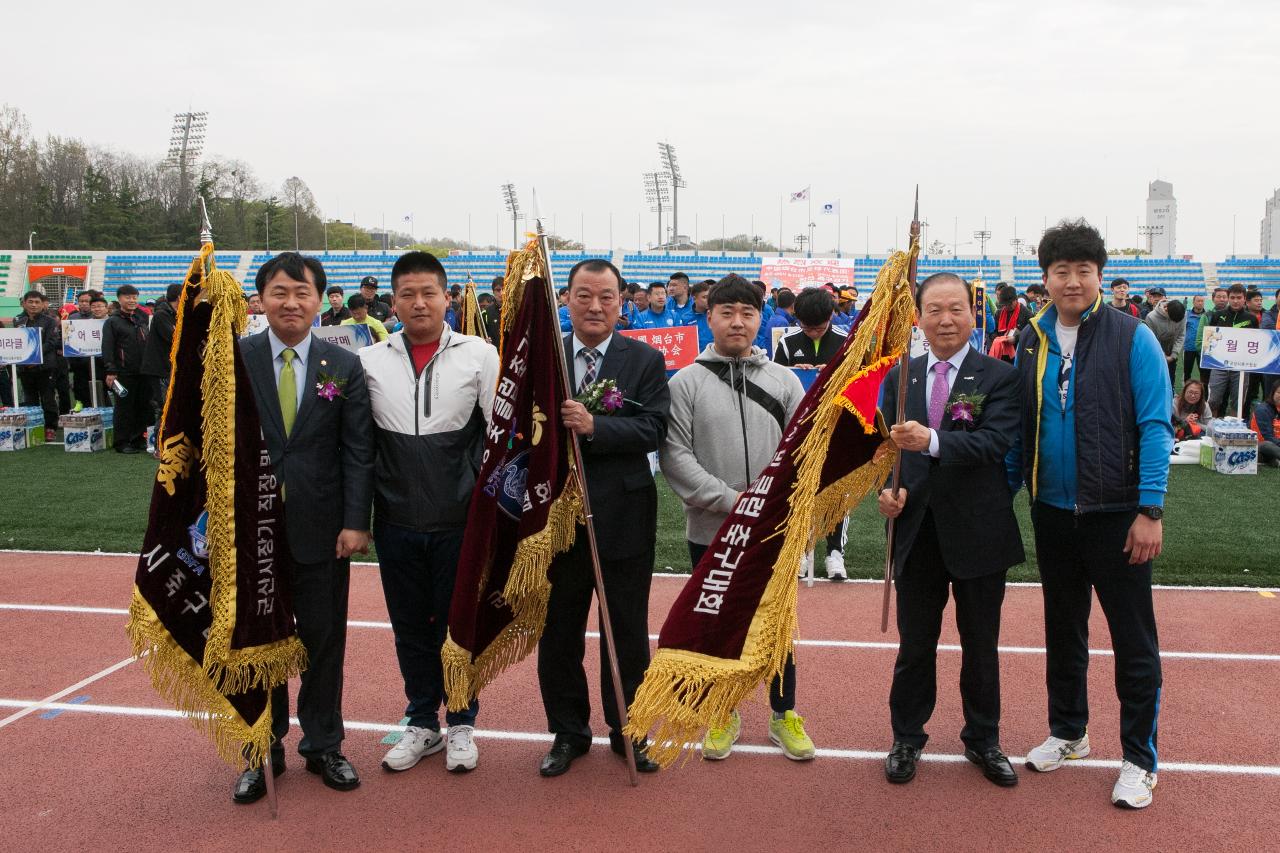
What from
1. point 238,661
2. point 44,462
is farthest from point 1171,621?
point 44,462

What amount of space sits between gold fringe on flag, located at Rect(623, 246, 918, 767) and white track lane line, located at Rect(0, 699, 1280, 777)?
1035 millimetres

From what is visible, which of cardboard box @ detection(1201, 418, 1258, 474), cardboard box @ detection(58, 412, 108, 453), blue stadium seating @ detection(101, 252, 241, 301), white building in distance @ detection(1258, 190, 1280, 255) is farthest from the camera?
white building in distance @ detection(1258, 190, 1280, 255)

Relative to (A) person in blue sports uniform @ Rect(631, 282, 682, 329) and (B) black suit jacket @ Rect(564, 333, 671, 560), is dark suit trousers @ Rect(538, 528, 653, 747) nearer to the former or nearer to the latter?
(B) black suit jacket @ Rect(564, 333, 671, 560)

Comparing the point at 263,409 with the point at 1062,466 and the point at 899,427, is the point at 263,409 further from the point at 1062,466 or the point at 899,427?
the point at 1062,466

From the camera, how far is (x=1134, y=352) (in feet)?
12.3

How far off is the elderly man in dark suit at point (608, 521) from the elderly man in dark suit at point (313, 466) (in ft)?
2.81

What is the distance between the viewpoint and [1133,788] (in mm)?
3803

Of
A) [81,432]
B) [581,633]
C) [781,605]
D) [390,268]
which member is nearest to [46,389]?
[81,432]

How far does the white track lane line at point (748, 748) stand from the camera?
13.5 feet

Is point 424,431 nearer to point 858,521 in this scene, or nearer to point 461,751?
point 461,751

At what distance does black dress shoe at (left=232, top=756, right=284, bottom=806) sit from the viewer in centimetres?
397

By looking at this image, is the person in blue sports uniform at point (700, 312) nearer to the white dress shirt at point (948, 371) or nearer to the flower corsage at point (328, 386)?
the white dress shirt at point (948, 371)

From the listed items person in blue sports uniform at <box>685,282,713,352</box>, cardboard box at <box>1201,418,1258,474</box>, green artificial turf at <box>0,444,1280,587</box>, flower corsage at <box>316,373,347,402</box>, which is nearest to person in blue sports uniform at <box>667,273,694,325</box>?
person in blue sports uniform at <box>685,282,713,352</box>

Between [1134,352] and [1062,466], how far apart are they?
1.63ft
